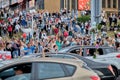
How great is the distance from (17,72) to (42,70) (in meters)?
0.49

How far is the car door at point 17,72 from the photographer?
28.4 ft

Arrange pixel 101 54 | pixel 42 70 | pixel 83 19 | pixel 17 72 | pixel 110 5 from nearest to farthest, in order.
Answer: pixel 17 72 < pixel 42 70 < pixel 101 54 < pixel 83 19 < pixel 110 5

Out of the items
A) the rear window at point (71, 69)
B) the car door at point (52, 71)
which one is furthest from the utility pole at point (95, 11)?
the car door at point (52, 71)

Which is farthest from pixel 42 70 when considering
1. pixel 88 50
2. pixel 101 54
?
pixel 101 54

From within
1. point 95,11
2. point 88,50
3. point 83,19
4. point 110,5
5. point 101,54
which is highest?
point 110,5

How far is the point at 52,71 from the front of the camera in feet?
29.4

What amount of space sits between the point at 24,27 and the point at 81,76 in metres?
27.1

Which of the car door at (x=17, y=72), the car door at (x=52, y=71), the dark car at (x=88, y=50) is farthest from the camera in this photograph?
the dark car at (x=88, y=50)

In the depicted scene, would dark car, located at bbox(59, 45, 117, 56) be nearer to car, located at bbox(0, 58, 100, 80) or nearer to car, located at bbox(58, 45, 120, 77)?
car, located at bbox(58, 45, 120, 77)

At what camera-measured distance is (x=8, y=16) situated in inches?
1542

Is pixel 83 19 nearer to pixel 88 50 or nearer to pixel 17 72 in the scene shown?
pixel 88 50

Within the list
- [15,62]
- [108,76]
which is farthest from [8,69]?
[108,76]

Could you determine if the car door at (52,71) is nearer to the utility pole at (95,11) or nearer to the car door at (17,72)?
the car door at (17,72)

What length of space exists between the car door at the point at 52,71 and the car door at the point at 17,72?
175 millimetres
